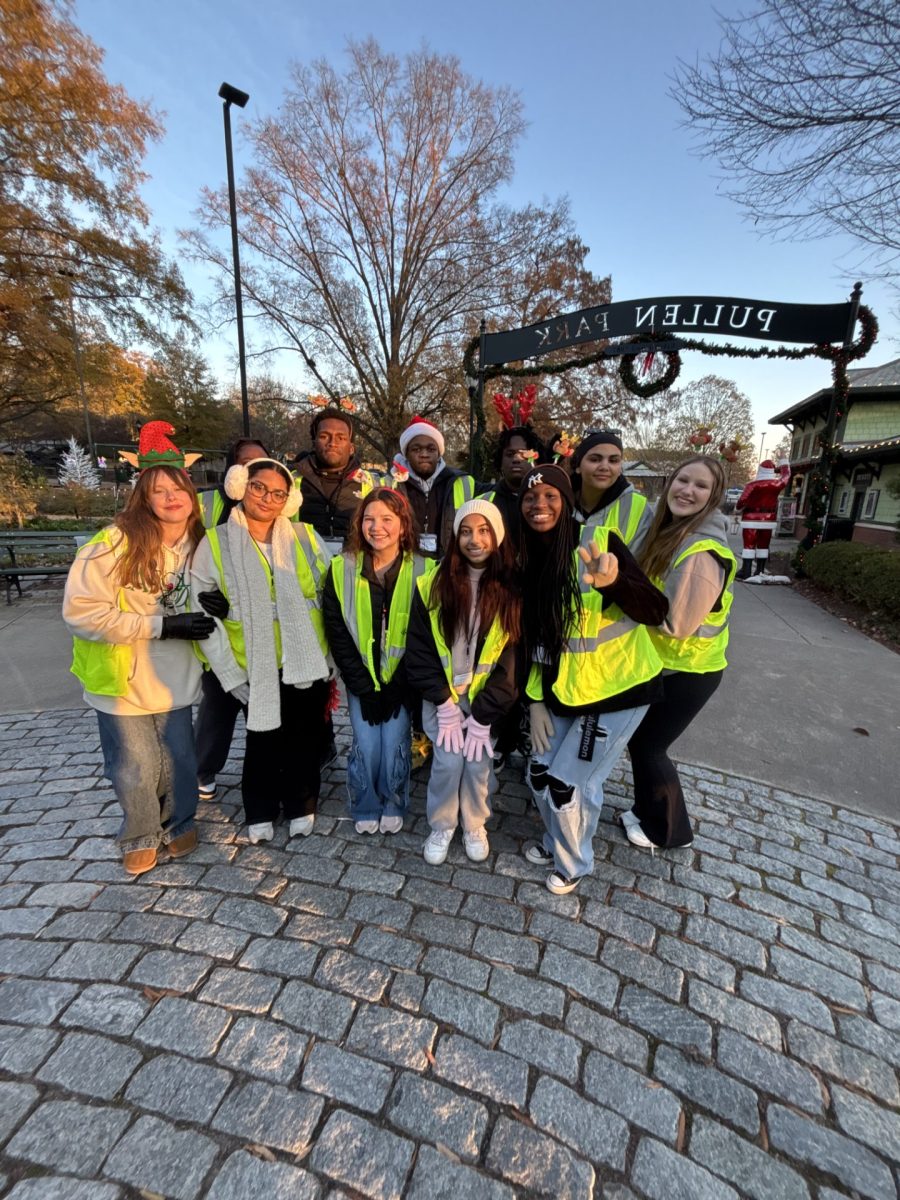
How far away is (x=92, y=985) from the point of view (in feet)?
6.06

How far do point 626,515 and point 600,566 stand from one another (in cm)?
96

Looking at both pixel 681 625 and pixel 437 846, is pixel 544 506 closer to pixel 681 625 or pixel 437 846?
pixel 681 625

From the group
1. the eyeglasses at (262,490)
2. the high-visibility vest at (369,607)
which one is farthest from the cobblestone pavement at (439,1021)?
the eyeglasses at (262,490)

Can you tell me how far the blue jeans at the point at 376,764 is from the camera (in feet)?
8.85

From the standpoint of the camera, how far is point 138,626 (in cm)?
222

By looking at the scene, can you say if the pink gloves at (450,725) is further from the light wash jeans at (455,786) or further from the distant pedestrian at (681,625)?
the distant pedestrian at (681,625)

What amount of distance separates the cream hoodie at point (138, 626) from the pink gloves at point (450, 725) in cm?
120

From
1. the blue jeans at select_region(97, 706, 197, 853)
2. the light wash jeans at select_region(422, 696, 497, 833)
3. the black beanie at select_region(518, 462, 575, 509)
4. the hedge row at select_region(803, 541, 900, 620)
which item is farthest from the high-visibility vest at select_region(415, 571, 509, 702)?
the hedge row at select_region(803, 541, 900, 620)

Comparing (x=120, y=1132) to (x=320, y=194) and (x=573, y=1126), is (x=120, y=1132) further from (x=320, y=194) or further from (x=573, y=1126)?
(x=320, y=194)

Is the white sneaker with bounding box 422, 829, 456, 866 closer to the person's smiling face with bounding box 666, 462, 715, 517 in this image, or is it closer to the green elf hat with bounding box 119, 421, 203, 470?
the person's smiling face with bounding box 666, 462, 715, 517

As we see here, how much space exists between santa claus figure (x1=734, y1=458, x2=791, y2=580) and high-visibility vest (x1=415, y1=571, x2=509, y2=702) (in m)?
9.99

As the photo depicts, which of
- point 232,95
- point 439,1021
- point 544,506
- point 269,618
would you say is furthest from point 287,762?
point 232,95

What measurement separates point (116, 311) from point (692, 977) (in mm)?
13809

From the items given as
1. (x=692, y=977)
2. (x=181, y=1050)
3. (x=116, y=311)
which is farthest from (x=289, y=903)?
(x=116, y=311)
